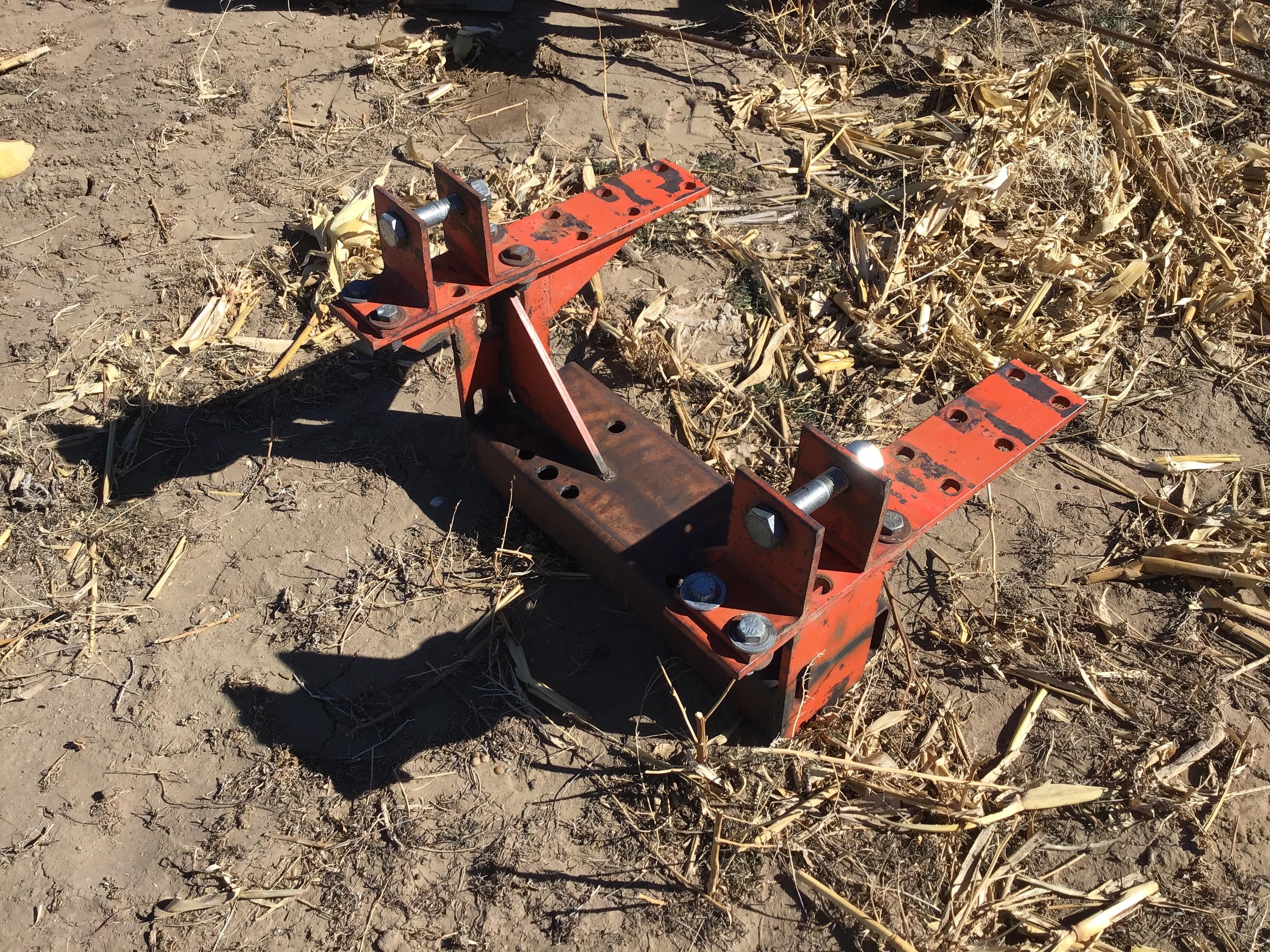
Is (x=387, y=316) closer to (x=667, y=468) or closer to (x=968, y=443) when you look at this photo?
(x=667, y=468)

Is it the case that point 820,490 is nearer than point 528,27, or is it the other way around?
point 820,490

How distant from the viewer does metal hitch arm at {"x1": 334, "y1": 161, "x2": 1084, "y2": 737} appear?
2871 mm

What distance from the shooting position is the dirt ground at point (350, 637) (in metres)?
3.33

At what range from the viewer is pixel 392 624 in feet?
13.4

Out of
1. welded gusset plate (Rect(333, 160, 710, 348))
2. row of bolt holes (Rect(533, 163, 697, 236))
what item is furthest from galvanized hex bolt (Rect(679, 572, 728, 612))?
row of bolt holes (Rect(533, 163, 697, 236))

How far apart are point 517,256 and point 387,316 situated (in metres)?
0.60

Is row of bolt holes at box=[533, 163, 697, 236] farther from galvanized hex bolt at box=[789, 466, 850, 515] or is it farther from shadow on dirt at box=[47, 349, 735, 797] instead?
galvanized hex bolt at box=[789, 466, 850, 515]

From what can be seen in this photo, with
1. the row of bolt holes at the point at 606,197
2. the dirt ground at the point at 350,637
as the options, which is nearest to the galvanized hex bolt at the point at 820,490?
the dirt ground at the point at 350,637

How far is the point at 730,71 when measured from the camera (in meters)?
6.78

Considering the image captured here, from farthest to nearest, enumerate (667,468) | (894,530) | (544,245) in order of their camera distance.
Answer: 1. (667,468)
2. (544,245)
3. (894,530)

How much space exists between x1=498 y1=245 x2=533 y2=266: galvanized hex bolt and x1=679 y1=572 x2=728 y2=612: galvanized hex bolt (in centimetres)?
153

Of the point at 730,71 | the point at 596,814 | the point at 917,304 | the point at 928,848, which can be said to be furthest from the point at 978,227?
the point at 596,814

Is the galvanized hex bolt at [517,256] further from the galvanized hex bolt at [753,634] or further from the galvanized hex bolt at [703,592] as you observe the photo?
the galvanized hex bolt at [753,634]

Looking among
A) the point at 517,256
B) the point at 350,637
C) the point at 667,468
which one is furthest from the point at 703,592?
the point at 350,637
